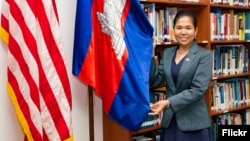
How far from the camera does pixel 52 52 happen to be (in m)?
2.05

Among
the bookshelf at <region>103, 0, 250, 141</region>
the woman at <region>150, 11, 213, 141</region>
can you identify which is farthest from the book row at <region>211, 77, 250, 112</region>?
the woman at <region>150, 11, 213, 141</region>

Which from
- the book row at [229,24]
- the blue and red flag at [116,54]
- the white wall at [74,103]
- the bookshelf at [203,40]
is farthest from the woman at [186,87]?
the book row at [229,24]

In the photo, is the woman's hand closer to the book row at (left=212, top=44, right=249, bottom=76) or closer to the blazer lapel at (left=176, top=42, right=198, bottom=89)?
the blazer lapel at (left=176, top=42, right=198, bottom=89)

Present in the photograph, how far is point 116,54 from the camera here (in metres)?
2.25

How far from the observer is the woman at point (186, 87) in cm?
235

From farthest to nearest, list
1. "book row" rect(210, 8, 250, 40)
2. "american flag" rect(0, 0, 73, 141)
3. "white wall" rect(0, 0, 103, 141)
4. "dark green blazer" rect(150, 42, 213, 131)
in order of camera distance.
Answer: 1. "book row" rect(210, 8, 250, 40)
2. "dark green blazer" rect(150, 42, 213, 131)
3. "white wall" rect(0, 0, 103, 141)
4. "american flag" rect(0, 0, 73, 141)

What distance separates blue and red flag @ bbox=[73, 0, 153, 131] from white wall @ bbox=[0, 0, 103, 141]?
0.15 m

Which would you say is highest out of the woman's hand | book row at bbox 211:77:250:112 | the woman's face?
the woman's face

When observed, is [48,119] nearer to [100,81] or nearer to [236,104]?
[100,81]

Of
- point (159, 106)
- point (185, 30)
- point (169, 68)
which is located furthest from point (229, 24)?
point (159, 106)

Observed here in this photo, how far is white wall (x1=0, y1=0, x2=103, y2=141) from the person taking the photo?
215 cm

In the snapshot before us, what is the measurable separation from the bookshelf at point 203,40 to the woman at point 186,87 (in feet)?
1.00

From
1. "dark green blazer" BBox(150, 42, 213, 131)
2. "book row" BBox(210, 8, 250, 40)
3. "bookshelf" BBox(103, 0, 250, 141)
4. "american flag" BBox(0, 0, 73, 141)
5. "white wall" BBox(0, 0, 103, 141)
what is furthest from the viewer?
"book row" BBox(210, 8, 250, 40)

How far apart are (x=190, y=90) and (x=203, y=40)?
884mm
